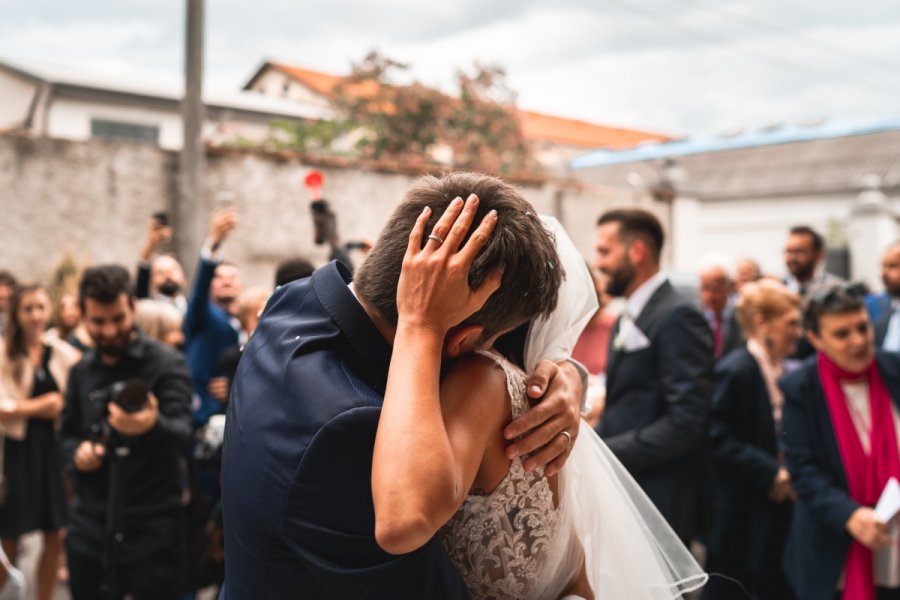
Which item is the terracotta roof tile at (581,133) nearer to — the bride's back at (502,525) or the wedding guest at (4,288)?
the wedding guest at (4,288)

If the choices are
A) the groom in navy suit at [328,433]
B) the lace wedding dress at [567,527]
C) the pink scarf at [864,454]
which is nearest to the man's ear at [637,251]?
the pink scarf at [864,454]

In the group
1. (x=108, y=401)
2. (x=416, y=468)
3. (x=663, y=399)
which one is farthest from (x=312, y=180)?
(x=416, y=468)

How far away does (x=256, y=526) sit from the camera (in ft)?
5.21

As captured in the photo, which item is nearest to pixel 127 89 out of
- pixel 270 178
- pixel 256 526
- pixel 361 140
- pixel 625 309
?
pixel 361 140

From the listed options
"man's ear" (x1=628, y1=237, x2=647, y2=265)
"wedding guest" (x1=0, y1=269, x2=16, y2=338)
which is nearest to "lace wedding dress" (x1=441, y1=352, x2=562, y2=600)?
"man's ear" (x1=628, y1=237, x2=647, y2=265)

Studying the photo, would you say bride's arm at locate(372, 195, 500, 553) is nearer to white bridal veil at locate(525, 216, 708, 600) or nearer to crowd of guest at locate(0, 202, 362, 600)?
white bridal veil at locate(525, 216, 708, 600)

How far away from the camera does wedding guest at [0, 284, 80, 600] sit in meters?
5.17

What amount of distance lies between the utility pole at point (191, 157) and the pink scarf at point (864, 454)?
24.1ft

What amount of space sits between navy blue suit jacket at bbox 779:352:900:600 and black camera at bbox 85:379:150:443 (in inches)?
114

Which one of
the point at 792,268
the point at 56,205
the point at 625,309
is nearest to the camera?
the point at 625,309

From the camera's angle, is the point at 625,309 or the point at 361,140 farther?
the point at 361,140

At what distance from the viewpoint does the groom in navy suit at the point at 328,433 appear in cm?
149

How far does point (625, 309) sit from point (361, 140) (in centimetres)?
1275

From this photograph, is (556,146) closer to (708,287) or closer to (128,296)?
(708,287)
